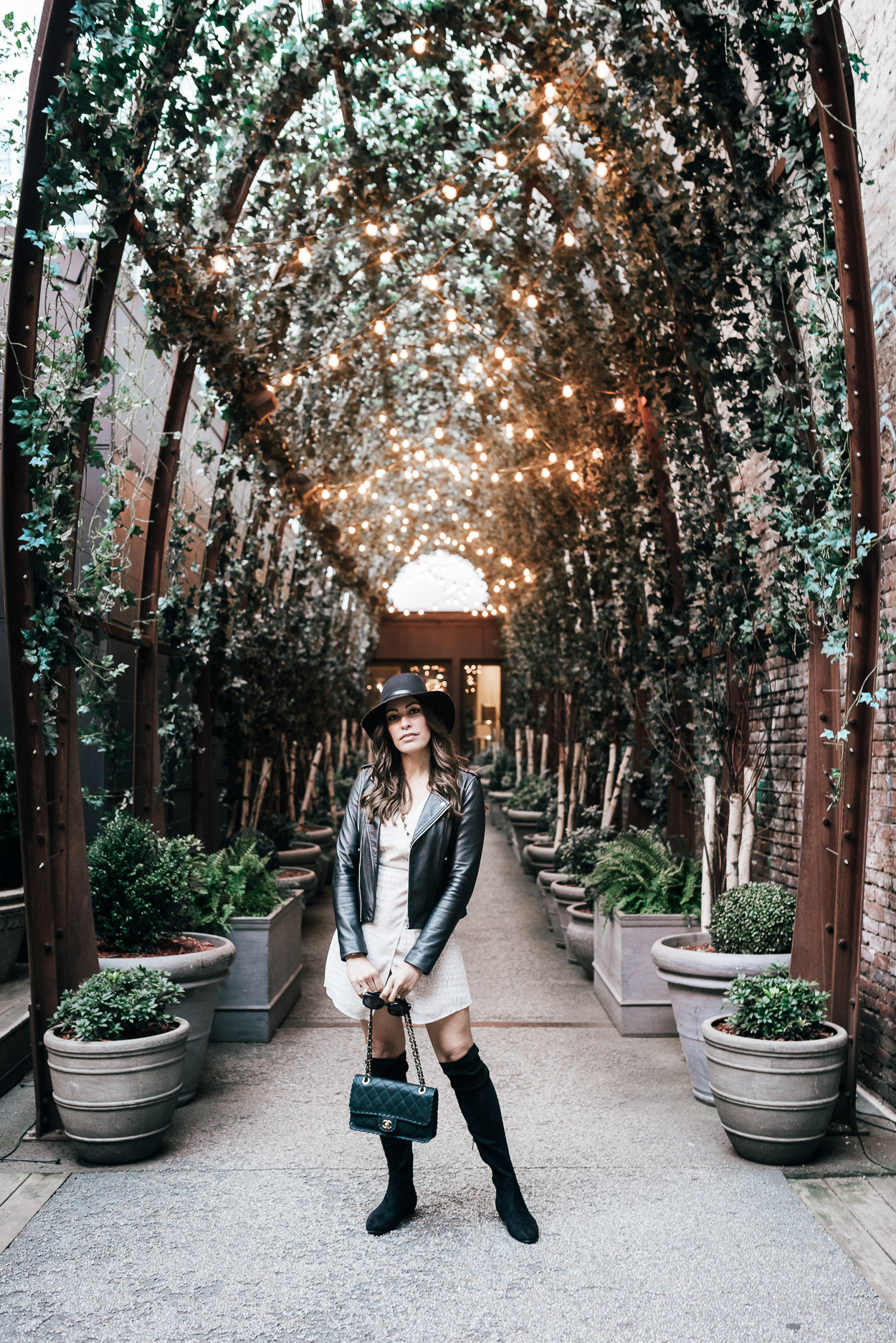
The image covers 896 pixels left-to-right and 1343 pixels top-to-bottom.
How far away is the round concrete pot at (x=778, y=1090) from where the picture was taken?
3498mm

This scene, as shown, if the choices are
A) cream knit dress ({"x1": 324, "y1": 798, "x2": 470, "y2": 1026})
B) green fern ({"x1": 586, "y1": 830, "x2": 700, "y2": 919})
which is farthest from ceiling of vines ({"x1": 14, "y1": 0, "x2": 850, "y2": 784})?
cream knit dress ({"x1": 324, "y1": 798, "x2": 470, "y2": 1026})

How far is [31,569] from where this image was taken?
12.6ft

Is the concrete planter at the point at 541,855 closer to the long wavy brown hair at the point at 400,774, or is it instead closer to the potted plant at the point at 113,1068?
the potted plant at the point at 113,1068

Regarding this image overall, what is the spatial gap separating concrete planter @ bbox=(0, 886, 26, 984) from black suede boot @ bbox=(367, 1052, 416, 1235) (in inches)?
106

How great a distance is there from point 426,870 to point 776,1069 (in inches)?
56.2

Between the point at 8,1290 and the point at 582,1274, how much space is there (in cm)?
149

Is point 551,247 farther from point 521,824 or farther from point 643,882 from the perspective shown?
point 521,824

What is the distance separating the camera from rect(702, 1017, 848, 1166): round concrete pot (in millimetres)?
3498

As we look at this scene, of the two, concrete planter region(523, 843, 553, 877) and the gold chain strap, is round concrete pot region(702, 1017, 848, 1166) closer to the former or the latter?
the gold chain strap

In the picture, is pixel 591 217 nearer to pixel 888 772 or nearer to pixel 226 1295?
pixel 888 772

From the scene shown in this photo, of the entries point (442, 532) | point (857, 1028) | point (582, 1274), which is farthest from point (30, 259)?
point (442, 532)

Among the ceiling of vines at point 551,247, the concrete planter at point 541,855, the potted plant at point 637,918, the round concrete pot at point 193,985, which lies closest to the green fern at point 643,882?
the potted plant at point 637,918

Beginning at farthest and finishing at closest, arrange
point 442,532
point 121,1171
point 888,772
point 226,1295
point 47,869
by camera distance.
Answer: point 442,532, point 888,772, point 47,869, point 121,1171, point 226,1295

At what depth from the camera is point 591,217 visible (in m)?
6.32
